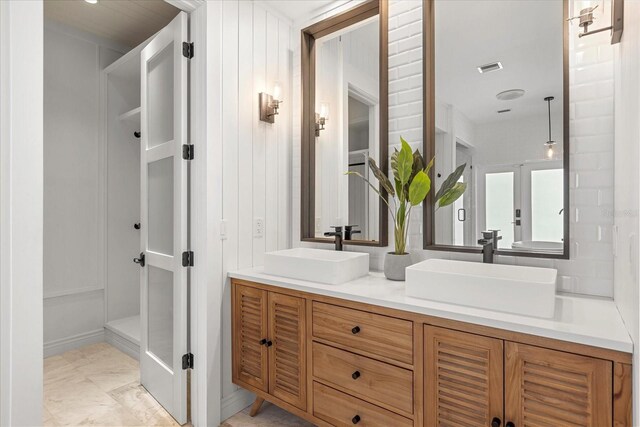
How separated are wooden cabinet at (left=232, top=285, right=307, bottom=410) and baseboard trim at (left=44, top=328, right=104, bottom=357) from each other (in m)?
1.93

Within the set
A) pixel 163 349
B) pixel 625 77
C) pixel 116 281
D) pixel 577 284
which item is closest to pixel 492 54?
pixel 625 77

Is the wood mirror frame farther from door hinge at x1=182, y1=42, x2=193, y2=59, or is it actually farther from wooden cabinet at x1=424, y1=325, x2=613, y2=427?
wooden cabinet at x1=424, y1=325, x2=613, y2=427

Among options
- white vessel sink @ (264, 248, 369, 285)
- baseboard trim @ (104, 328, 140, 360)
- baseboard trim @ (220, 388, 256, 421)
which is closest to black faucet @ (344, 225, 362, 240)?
white vessel sink @ (264, 248, 369, 285)

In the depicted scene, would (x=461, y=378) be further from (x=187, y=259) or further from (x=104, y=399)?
(x=104, y=399)

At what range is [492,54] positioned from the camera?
5.90 feet

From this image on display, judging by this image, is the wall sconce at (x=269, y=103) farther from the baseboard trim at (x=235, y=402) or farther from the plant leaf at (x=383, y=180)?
the baseboard trim at (x=235, y=402)

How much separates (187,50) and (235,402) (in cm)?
214

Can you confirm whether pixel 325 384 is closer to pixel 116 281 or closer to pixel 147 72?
pixel 147 72

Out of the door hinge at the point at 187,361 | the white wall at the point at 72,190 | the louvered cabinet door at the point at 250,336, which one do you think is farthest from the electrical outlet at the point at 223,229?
the white wall at the point at 72,190

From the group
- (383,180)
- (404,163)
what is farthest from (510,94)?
(383,180)

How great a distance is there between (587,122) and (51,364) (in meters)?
3.90

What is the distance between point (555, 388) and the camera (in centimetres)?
111

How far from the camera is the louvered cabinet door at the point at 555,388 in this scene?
1.05 m

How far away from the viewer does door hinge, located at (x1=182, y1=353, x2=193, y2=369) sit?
6.73 feet
